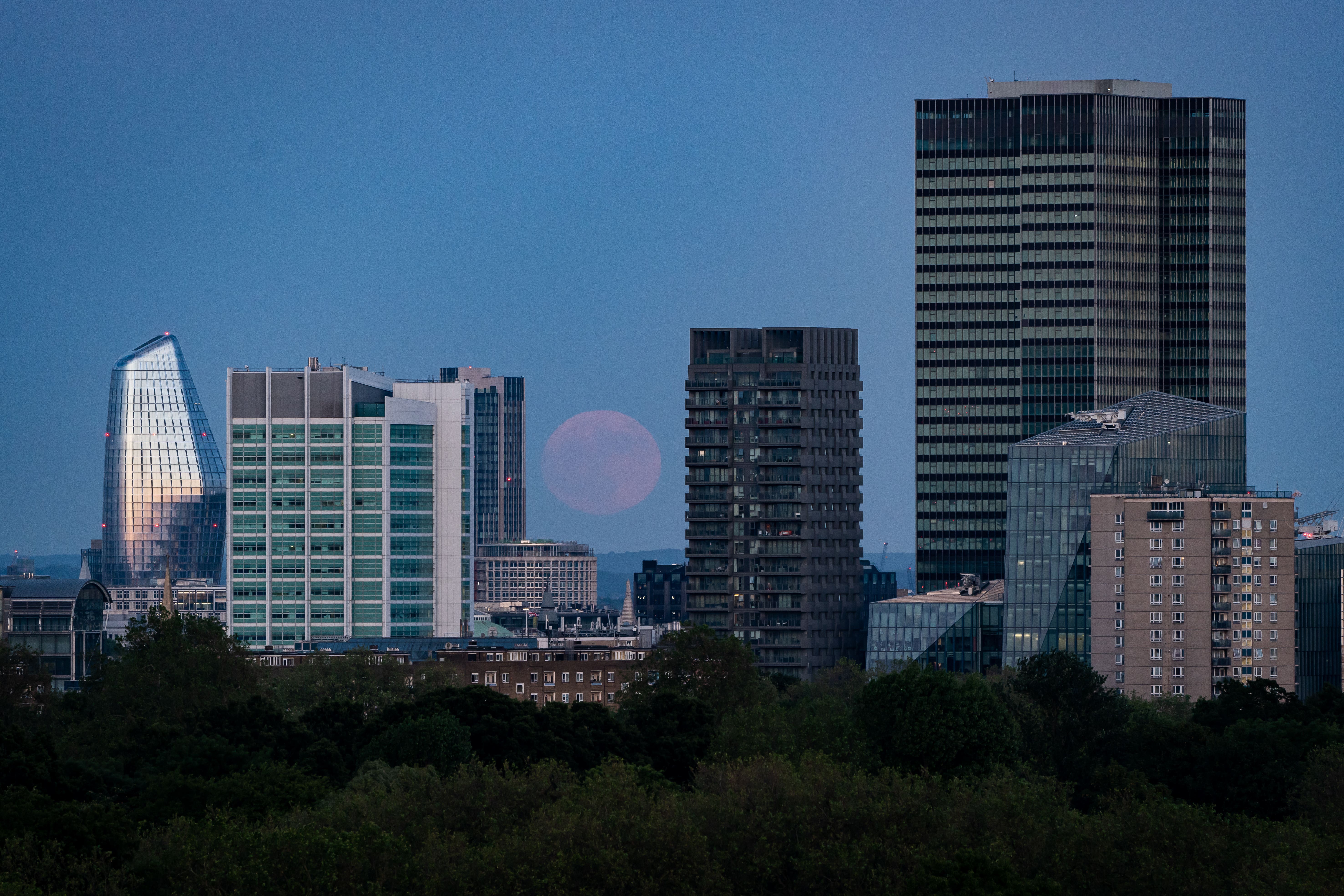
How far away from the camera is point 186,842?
9788 cm

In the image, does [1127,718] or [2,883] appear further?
[1127,718]

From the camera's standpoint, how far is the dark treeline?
95.3 meters

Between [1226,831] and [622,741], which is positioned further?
[622,741]

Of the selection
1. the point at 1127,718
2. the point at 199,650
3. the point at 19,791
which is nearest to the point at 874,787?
the point at 19,791

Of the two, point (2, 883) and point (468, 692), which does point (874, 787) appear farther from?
point (468, 692)

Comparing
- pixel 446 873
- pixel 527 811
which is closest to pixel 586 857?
pixel 446 873

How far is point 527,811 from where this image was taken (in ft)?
370

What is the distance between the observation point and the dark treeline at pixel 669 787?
95312 mm

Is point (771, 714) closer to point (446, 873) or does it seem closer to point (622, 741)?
point (622, 741)

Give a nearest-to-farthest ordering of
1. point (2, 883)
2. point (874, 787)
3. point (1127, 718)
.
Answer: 1. point (2, 883)
2. point (874, 787)
3. point (1127, 718)

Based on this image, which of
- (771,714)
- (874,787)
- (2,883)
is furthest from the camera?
(771,714)

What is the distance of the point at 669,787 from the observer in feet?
438

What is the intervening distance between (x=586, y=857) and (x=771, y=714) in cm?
6141

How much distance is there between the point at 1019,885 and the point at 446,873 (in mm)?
26806
